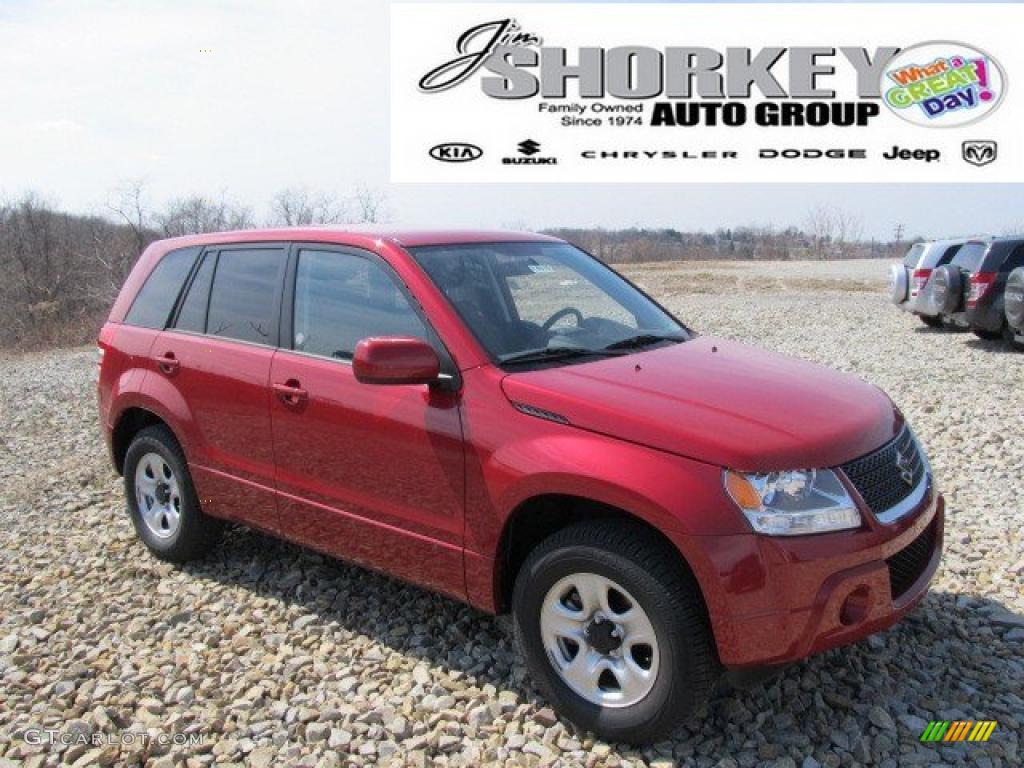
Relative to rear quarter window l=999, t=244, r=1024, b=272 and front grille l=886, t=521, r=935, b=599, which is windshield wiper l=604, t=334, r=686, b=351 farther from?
rear quarter window l=999, t=244, r=1024, b=272

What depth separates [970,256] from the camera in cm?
1340

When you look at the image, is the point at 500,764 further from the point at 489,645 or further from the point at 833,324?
the point at 833,324

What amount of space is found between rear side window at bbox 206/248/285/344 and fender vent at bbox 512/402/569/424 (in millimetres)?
1505

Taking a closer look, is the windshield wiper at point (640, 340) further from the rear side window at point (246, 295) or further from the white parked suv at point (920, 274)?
the white parked suv at point (920, 274)

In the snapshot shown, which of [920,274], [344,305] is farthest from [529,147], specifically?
[344,305]

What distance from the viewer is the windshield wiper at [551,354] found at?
10.7ft

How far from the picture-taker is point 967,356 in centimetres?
1233

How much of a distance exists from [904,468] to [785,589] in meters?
0.84

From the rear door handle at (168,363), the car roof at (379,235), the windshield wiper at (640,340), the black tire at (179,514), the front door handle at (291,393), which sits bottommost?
the black tire at (179,514)

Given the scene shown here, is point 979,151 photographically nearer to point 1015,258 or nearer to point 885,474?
point 1015,258

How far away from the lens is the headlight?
2590 mm

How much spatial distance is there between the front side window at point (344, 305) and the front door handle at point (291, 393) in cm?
17

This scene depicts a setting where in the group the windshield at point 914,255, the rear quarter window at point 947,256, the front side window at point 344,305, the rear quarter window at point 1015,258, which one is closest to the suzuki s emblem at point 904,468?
the front side window at point 344,305

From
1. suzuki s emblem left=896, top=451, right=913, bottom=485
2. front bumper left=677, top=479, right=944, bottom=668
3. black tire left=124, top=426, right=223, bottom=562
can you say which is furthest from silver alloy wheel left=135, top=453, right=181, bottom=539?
suzuki s emblem left=896, top=451, right=913, bottom=485
